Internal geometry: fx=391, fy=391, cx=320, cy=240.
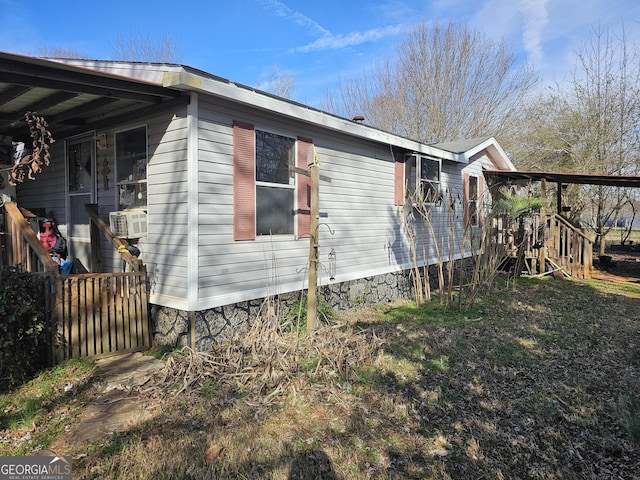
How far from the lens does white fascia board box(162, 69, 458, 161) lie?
13.5 ft

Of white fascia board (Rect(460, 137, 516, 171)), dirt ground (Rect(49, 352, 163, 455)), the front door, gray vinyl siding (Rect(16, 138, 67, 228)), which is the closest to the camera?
dirt ground (Rect(49, 352, 163, 455))

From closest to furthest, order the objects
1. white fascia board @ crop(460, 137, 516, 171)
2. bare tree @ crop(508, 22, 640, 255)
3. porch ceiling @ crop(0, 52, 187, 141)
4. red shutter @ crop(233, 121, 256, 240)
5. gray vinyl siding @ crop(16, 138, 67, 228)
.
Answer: porch ceiling @ crop(0, 52, 187, 141) → red shutter @ crop(233, 121, 256, 240) → gray vinyl siding @ crop(16, 138, 67, 228) → white fascia board @ crop(460, 137, 516, 171) → bare tree @ crop(508, 22, 640, 255)

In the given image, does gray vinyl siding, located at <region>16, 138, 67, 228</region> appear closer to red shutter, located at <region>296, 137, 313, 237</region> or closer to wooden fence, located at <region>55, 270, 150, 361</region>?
wooden fence, located at <region>55, 270, 150, 361</region>

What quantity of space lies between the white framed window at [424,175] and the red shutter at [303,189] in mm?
3109

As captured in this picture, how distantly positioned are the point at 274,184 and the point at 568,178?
9.58 metres

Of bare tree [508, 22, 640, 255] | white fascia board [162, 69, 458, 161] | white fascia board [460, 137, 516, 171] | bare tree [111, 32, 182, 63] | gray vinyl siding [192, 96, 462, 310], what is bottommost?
gray vinyl siding [192, 96, 462, 310]

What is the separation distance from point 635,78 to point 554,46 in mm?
3463

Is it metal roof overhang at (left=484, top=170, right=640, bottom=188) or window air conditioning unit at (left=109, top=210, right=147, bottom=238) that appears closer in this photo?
window air conditioning unit at (left=109, top=210, right=147, bottom=238)

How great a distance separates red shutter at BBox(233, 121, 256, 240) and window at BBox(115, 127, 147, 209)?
1.19m

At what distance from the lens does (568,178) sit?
11.1 meters

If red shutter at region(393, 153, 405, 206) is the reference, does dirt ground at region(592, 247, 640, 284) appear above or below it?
below

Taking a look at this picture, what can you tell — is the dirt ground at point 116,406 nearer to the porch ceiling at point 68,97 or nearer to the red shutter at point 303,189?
the red shutter at point 303,189

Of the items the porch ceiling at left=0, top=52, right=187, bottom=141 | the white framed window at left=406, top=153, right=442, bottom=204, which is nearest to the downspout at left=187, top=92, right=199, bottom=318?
the porch ceiling at left=0, top=52, right=187, bottom=141

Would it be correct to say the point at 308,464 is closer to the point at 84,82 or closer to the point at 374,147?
the point at 84,82
